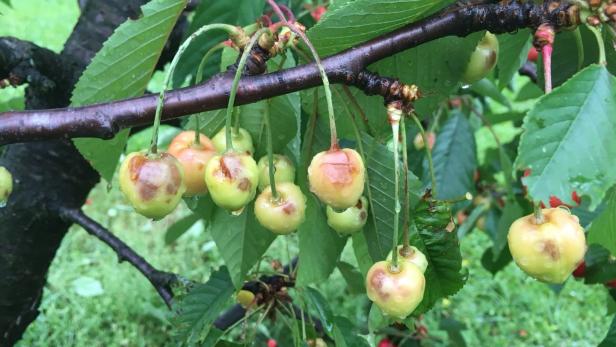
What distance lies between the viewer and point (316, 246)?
112cm

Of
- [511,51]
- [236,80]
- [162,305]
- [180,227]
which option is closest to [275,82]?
[236,80]

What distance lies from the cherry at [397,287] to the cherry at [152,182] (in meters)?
0.25

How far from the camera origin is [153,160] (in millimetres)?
841

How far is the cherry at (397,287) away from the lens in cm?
85

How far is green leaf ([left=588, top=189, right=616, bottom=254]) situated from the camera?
100 cm

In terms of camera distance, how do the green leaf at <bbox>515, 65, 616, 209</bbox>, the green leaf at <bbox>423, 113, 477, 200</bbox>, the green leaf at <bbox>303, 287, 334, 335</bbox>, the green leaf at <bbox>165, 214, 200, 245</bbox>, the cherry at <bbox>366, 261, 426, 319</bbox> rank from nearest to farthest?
the green leaf at <bbox>515, 65, 616, 209</bbox>, the cherry at <bbox>366, 261, 426, 319</bbox>, the green leaf at <bbox>303, 287, 334, 335</bbox>, the green leaf at <bbox>165, 214, 200, 245</bbox>, the green leaf at <bbox>423, 113, 477, 200</bbox>

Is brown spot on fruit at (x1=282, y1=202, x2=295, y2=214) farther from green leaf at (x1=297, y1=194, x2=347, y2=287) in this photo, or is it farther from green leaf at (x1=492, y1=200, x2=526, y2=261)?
green leaf at (x1=492, y1=200, x2=526, y2=261)

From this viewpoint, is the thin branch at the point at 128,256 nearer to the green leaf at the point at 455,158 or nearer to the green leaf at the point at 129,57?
the green leaf at the point at 129,57

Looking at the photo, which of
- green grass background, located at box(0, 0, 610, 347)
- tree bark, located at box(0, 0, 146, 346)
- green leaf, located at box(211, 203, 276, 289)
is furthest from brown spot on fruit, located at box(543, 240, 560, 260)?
green grass background, located at box(0, 0, 610, 347)

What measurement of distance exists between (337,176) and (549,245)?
0.24m

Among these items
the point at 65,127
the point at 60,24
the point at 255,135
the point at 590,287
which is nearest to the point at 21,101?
the point at 255,135

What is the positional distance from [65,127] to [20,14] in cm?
661

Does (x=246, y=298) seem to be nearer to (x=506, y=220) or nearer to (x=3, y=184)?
(x=3, y=184)

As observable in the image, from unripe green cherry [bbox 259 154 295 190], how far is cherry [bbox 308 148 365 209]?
16 cm
